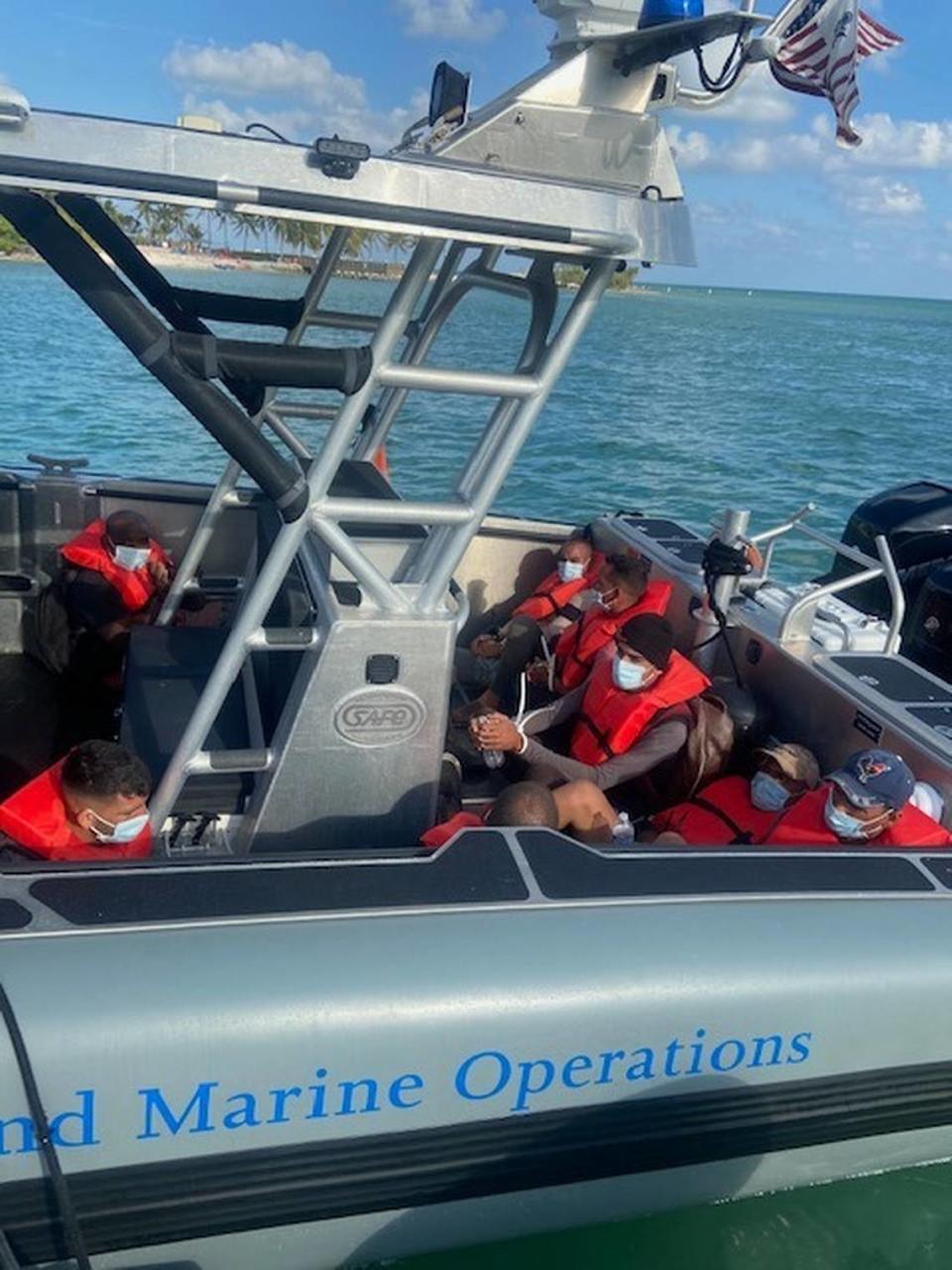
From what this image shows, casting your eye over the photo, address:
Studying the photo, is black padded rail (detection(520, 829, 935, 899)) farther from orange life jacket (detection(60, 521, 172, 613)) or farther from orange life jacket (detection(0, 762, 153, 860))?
orange life jacket (detection(60, 521, 172, 613))

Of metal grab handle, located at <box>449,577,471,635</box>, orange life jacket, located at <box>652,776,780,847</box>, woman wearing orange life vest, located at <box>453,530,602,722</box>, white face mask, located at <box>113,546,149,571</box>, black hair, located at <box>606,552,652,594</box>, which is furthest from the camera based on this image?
woman wearing orange life vest, located at <box>453,530,602,722</box>

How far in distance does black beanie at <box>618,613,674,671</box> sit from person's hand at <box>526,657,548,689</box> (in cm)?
72

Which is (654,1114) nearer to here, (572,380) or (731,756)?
(731,756)

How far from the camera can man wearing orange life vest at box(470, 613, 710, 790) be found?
2994 millimetres

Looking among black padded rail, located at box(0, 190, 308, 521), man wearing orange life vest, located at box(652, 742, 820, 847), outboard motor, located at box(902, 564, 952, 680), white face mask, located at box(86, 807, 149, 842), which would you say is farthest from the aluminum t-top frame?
outboard motor, located at box(902, 564, 952, 680)

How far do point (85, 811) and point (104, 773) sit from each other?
0.10 m

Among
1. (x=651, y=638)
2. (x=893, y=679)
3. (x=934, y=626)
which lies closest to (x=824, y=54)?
(x=651, y=638)

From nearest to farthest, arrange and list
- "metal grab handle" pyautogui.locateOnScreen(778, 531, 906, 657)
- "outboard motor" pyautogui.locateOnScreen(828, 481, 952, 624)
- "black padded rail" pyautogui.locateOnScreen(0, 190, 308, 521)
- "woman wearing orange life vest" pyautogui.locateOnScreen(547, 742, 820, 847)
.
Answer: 1. "black padded rail" pyautogui.locateOnScreen(0, 190, 308, 521)
2. "woman wearing orange life vest" pyautogui.locateOnScreen(547, 742, 820, 847)
3. "metal grab handle" pyautogui.locateOnScreen(778, 531, 906, 657)
4. "outboard motor" pyautogui.locateOnScreen(828, 481, 952, 624)

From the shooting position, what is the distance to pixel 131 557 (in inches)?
141

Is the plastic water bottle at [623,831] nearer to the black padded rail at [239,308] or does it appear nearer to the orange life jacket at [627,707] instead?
the orange life jacket at [627,707]

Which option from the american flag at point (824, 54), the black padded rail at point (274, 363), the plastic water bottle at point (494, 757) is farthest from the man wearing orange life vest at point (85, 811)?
the american flag at point (824, 54)

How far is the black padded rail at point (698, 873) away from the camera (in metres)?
2.00

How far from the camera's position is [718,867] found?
212 cm

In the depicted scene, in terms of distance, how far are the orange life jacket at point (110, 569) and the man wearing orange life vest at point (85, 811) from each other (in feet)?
5.00
